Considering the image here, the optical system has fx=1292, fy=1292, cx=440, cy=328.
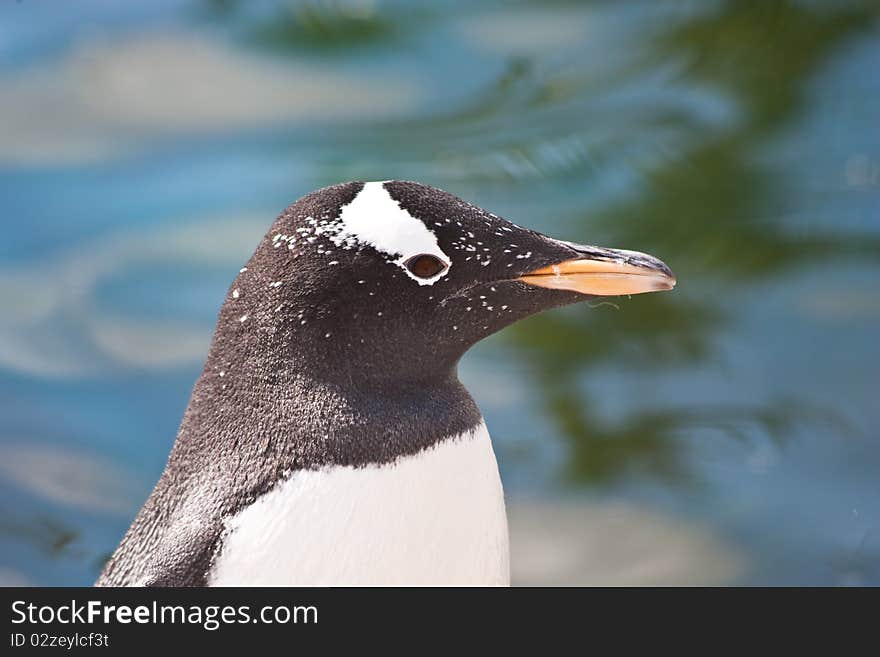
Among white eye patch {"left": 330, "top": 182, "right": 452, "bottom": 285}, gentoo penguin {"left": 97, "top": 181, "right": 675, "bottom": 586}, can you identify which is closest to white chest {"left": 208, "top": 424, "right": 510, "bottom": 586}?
gentoo penguin {"left": 97, "top": 181, "right": 675, "bottom": 586}

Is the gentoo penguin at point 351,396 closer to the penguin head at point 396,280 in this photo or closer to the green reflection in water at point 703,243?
the penguin head at point 396,280

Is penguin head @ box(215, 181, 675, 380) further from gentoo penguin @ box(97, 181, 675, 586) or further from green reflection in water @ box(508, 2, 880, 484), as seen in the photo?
green reflection in water @ box(508, 2, 880, 484)

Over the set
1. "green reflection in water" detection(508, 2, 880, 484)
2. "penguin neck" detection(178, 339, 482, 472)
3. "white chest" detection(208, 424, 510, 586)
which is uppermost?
"green reflection in water" detection(508, 2, 880, 484)

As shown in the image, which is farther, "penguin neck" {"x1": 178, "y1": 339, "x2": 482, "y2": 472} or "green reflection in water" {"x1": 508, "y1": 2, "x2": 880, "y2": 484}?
"green reflection in water" {"x1": 508, "y1": 2, "x2": 880, "y2": 484}

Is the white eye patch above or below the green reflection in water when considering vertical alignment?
below

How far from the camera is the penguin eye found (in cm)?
135

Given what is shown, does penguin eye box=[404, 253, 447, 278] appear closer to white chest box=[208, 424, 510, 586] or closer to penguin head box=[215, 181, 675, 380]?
penguin head box=[215, 181, 675, 380]

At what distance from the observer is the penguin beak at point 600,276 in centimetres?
139

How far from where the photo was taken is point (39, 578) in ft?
7.61

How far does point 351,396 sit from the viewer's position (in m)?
1.36

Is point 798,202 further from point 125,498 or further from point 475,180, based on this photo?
point 125,498

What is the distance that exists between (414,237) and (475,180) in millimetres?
1563

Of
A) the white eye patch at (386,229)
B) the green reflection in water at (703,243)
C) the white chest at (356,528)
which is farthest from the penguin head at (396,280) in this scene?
the green reflection in water at (703,243)
